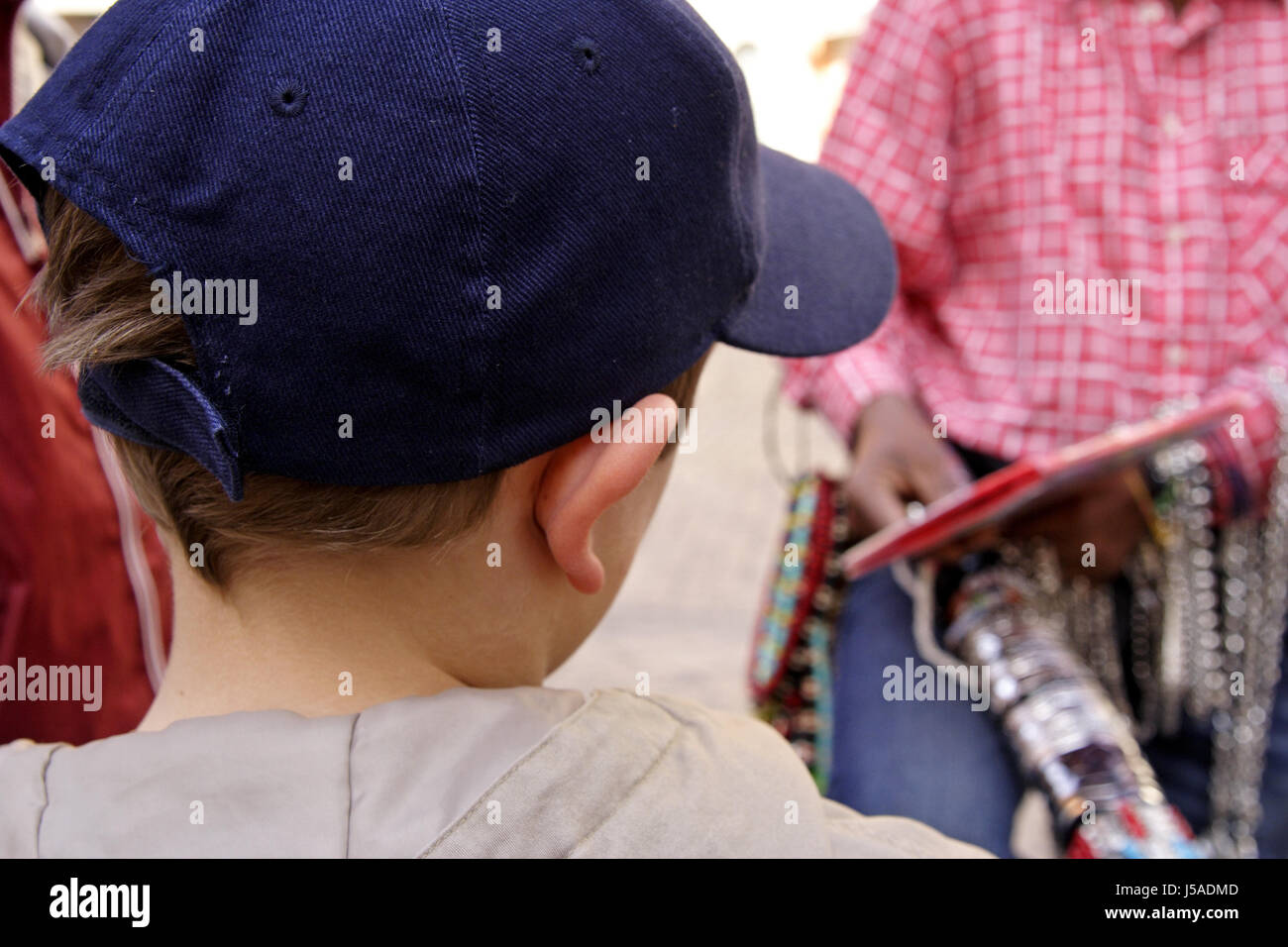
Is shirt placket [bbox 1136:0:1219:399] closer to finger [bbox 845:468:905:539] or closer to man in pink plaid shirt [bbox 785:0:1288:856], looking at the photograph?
man in pink plaid shirt [bbox 785:0:1288:856]

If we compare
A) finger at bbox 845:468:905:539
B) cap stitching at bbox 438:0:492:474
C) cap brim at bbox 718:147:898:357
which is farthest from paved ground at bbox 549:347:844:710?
cap stitching at bbox 438:0:492:474

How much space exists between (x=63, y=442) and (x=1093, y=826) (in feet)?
4.57

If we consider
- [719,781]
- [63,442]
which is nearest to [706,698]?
[63,442]

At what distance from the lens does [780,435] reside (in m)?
A: 6.21

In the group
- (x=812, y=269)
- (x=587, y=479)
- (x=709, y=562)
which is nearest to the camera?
(x=587, y=479)

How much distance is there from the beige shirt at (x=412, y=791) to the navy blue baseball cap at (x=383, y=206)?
7.7 inches

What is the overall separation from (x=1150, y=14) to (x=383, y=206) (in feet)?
5.15

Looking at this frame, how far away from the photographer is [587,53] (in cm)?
89

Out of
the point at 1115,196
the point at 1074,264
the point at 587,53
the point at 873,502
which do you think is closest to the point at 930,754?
the point at 873,502

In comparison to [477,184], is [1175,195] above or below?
above

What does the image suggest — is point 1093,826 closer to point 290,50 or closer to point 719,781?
point 719,781

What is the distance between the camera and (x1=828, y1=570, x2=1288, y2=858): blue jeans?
183 cm

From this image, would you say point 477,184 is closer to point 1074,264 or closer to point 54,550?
point 54,550

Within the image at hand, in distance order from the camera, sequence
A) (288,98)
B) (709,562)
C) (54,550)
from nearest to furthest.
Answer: (288,98) → (54,550) → (709,562)
